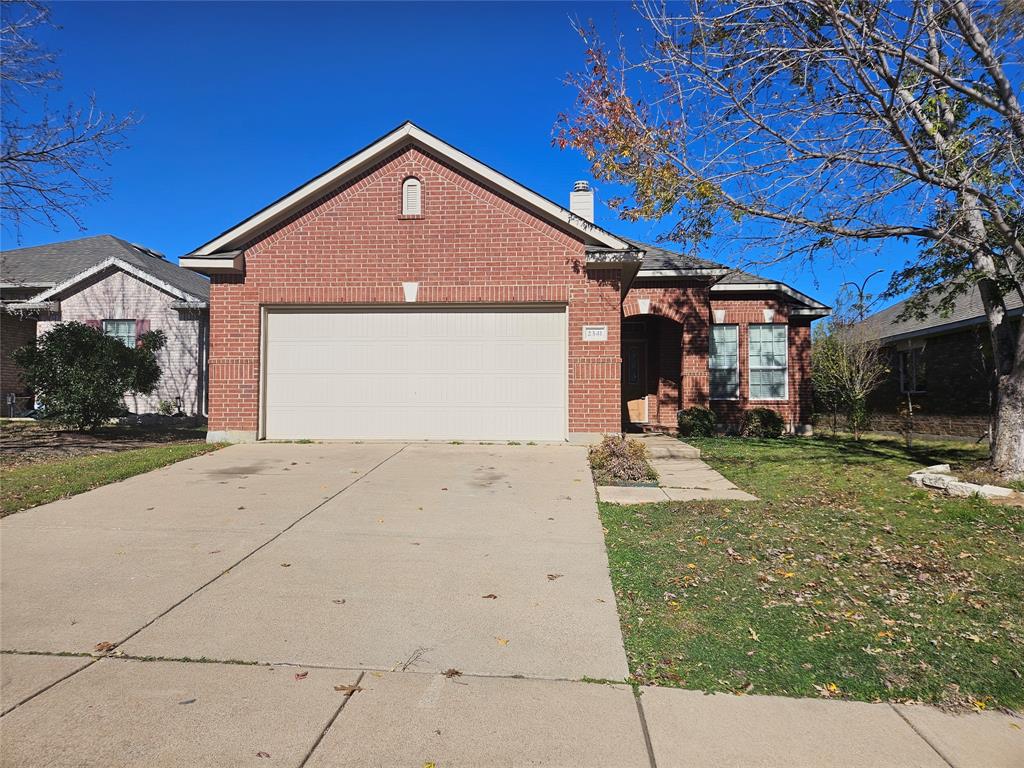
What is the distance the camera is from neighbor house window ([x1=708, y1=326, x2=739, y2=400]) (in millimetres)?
15852

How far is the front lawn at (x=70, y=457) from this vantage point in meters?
7.27

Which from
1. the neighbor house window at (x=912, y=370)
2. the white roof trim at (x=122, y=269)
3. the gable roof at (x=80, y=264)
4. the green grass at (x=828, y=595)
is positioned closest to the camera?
the green grass at (x=828, y=595)

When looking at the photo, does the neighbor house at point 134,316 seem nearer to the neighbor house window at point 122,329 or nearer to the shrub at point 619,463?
the neighbor house window at point 122,329

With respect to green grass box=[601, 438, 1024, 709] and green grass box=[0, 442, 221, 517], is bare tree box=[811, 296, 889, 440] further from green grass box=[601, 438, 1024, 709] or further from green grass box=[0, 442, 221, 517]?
green grass box=[0, 442, 221, 517]

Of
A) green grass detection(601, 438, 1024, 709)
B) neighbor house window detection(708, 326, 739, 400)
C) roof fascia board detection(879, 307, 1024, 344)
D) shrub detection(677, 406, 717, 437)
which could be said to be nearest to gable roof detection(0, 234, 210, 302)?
shrub detection(677, 406, 717, 437)

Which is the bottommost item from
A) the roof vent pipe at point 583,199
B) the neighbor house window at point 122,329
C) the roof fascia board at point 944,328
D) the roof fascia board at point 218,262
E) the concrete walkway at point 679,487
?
the concrete walkway at point 679,487

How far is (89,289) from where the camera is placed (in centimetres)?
1695

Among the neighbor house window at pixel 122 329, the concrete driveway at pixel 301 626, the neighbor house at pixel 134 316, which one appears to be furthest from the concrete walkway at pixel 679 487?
the neighbor house window at pixel 122 329

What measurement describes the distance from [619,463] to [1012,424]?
5679 millimetres

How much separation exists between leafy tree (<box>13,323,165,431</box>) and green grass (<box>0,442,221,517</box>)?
2.57 metres

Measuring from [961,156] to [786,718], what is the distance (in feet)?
24.1

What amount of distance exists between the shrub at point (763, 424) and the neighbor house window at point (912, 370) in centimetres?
616

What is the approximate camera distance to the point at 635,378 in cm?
1711

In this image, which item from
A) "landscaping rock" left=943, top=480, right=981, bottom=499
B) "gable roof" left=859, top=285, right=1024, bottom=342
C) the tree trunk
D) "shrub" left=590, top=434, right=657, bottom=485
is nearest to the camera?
"landscaping rock" left=943, top=480, right=981, bottom=499
